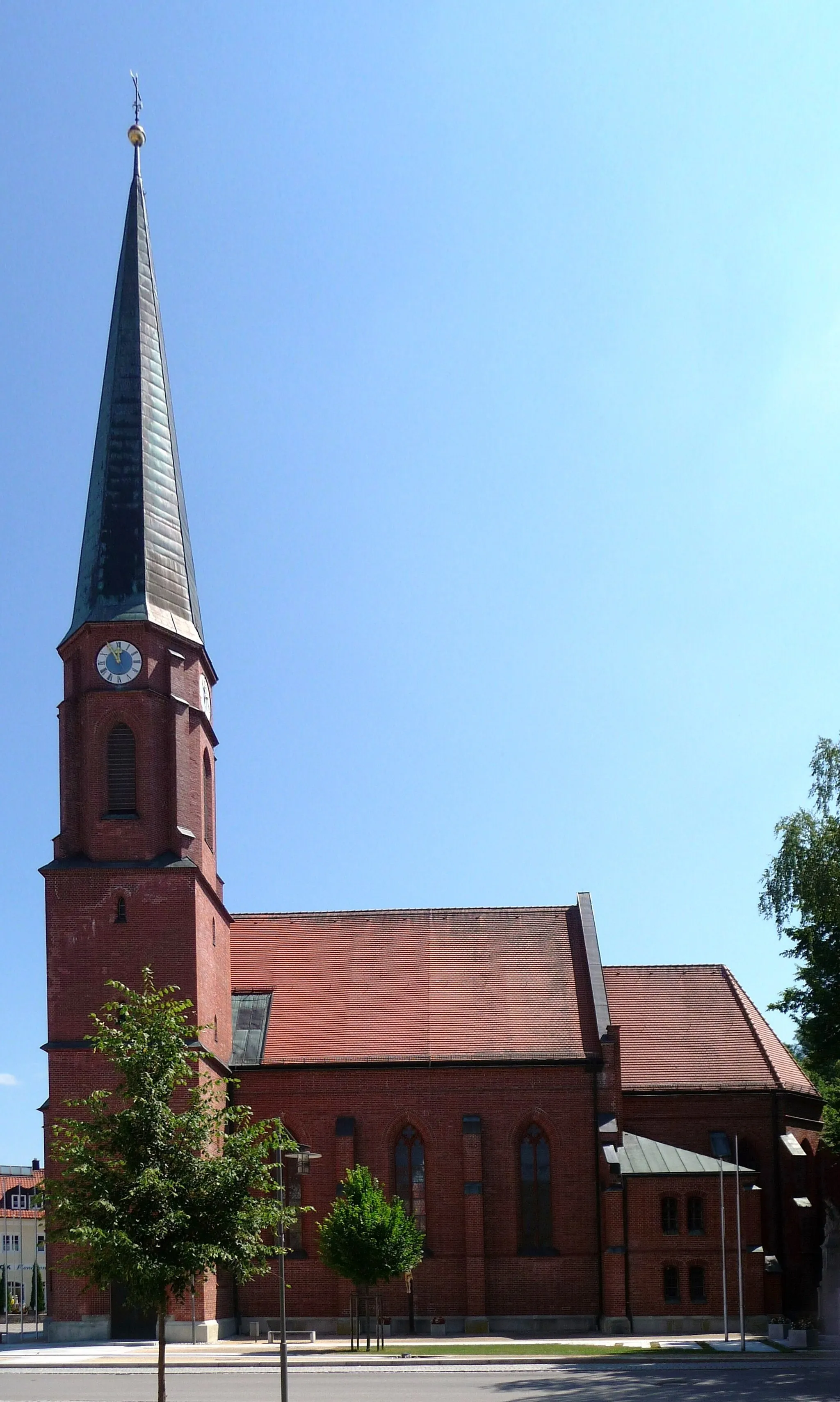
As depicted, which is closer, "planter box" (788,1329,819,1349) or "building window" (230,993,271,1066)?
"planter box" (788,1329,819,1349)

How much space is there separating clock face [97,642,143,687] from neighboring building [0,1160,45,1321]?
5877 centimetres

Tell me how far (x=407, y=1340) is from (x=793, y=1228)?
504 inches

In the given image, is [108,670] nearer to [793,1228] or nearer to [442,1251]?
[442,1251]

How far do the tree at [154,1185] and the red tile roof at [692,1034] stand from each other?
2820cm

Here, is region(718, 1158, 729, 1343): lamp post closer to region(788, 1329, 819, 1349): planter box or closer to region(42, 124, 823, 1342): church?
region(42, 124, 823, 1342): church

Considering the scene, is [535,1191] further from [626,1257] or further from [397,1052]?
[397,1052]

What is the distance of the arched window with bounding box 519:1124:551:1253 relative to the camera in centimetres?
4656

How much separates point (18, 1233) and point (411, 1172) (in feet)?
203

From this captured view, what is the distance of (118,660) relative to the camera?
45188mm

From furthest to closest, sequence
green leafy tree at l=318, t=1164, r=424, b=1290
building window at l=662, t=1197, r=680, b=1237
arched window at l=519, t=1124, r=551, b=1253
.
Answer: arched window at l=519, t=1124, r=551, b=1253 < building window at l=662, t=1197, r=680, b=1237 < green leafy tree at l=318, t=1164, r=424, b=1290

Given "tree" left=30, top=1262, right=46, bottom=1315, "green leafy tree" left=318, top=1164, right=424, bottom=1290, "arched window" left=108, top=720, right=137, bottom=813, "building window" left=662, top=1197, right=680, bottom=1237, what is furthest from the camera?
"tree" left=30, top=1262, right=46, bottom=1315

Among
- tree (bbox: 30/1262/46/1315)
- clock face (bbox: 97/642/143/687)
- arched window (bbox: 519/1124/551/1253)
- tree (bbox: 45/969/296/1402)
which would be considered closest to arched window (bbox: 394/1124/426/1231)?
arched window (bbox: 519/1124/551/1253)

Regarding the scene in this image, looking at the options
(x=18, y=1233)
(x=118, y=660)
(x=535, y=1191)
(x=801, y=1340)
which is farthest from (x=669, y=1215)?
(x=18, y=1233)

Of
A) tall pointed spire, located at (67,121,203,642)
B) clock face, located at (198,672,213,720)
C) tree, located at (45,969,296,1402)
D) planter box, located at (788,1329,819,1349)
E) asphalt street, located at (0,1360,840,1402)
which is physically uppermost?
tall pointed spire, located at (67,121,203,642)
